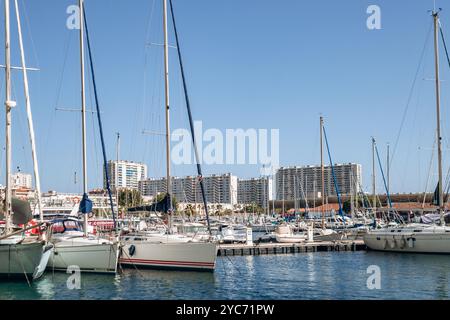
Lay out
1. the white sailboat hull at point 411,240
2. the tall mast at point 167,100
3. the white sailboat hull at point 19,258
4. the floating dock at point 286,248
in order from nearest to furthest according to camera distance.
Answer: the white sailboat hull at point 19,258, the tall mast at point 167,100, the white sailboat hull at point 411,240, the floating dock at point 286,248

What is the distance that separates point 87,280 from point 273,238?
33.7 meters

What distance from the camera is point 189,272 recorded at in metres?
30.2

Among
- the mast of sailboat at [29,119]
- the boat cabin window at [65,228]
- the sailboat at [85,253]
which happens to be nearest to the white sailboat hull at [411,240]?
the boat cabin window at [65,228]

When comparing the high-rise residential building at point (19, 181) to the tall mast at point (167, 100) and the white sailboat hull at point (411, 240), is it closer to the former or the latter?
the tall mast at point (167, 100)

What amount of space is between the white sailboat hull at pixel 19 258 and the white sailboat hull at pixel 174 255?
682 cm

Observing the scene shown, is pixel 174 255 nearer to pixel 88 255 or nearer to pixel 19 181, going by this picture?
pixel 88 255

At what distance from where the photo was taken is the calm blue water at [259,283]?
2420 centimetres

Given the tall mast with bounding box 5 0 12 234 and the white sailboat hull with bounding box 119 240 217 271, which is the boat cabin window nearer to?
the white sailboat hull with bounding box 119 240 217 271

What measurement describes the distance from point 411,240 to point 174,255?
25152 mm

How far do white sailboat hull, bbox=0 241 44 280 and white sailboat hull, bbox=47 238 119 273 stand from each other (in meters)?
4.15

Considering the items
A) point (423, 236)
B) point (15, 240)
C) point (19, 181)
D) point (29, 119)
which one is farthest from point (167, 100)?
point (19, 181)

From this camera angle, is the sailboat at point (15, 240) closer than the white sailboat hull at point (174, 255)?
Yes

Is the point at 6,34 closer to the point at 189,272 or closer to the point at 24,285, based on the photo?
the point at 24,285
